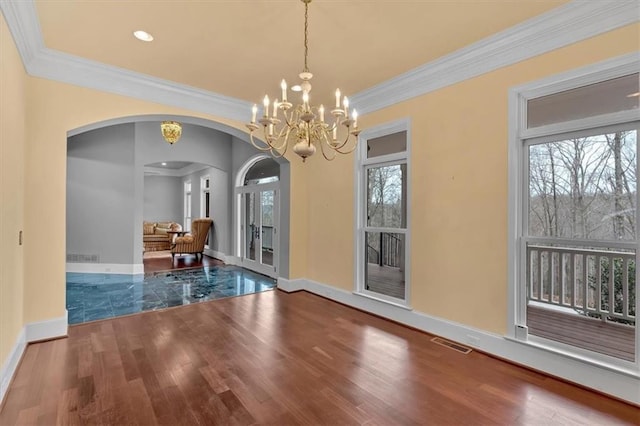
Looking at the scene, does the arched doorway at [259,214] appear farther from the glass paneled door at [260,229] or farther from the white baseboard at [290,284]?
the white baseboard at [290,284]

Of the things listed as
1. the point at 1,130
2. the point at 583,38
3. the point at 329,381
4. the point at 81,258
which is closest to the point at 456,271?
the point at 329,381

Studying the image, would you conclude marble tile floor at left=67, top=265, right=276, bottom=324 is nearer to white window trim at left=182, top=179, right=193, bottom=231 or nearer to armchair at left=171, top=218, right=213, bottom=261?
armchair at left=171, top=218, right=213, bottom=261

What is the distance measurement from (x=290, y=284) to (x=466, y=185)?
3392 mm

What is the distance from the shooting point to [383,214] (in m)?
4.30

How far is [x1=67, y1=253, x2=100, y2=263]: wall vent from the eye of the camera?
6.64 meters

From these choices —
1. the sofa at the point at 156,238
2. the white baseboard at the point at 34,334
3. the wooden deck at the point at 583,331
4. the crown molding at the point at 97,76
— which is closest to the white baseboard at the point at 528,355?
the wooden deck at the point at 583,331

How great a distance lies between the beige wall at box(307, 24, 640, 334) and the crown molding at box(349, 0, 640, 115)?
72 millimetres

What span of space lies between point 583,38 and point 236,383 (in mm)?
3993

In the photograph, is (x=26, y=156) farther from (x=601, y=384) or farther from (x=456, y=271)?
(x=601, y=384)

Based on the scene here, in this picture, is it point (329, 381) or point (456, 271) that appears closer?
point (329, 381)

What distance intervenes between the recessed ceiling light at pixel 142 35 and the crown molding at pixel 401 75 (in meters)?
0.71

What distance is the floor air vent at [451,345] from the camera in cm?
309

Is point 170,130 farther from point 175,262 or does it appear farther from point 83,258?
point 175,262

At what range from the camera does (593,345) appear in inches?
101
